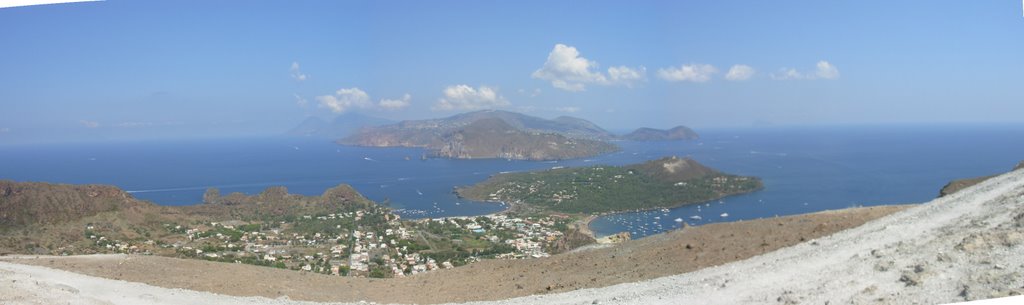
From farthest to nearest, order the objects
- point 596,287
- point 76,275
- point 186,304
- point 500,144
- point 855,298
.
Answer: point 500,144, point 76,275, point 596,287, point 186,304, point 855,298

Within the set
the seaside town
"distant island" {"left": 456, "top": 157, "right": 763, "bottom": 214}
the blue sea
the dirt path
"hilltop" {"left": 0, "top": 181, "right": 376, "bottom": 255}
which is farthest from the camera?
"distant island" {"left": 456, "top": 157, "right": 763, "bottom": 214}

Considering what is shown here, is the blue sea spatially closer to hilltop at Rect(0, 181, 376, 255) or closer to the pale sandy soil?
hilltop at Rect(0, 181, 376, 255)

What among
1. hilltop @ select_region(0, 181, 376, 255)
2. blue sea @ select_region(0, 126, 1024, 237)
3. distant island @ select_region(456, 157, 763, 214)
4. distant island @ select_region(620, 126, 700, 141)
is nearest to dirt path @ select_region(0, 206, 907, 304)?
hilltop @ select_region(0, 181, 376, 255)

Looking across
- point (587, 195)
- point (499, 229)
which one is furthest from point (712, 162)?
point (499, 229)

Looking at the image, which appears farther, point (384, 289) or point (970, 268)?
point (384, 289)

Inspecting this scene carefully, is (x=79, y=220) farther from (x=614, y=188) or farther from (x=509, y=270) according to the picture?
(x=614, y=188)

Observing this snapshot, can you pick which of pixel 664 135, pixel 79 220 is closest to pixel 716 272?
pixel 79 220

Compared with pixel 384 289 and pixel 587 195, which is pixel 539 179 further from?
pixel 384 289
